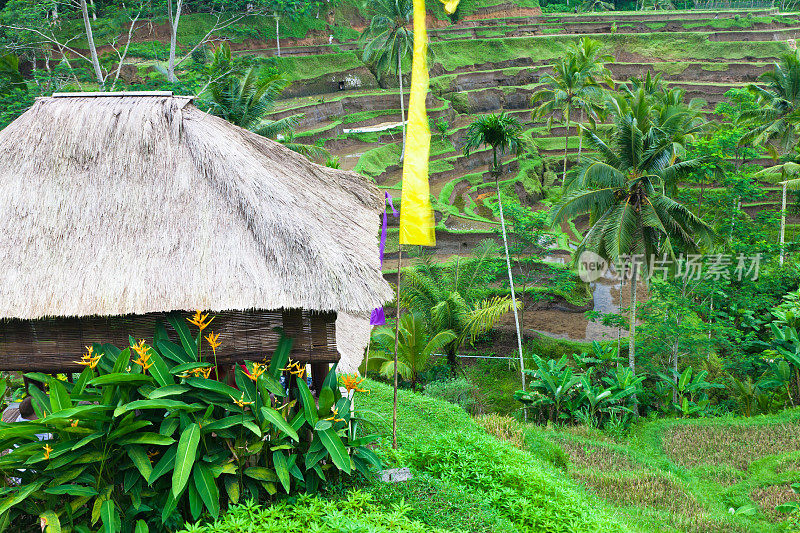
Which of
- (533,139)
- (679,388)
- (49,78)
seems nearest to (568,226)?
(533,139)

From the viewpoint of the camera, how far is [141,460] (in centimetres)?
510

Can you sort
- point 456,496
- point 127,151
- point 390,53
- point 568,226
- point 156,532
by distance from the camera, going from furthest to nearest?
point 568,226 < point 390,53 < point 127,151 < point 456,496 < point 156,532

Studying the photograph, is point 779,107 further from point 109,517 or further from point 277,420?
point 109,517

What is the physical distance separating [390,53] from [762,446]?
20.3 metres

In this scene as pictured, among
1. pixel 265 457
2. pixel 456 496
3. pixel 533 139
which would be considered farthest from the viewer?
pixel 533 139

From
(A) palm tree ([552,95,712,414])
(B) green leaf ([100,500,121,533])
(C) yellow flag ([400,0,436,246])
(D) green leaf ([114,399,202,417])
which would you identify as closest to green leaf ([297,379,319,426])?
(D) green leaf ([114,399,202,417])

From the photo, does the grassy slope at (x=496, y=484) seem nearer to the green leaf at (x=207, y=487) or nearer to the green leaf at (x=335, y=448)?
the green leaf at (x=335, y=448)

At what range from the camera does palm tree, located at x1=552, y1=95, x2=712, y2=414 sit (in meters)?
13.7

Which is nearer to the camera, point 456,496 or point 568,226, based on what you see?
point 456,496

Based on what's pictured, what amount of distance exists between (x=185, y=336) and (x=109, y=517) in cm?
163

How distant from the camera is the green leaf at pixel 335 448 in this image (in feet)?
17.8

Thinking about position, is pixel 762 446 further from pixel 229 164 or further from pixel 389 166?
pixel 389 166

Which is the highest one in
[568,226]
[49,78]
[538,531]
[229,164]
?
[49,78]

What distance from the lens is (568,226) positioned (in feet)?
93.1
